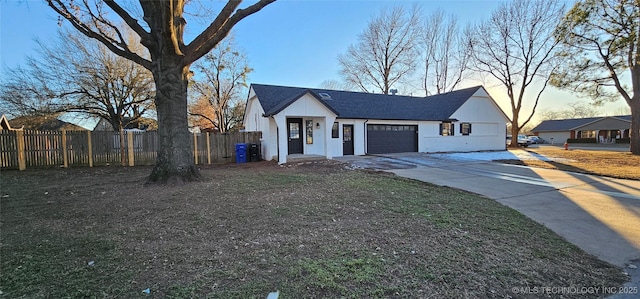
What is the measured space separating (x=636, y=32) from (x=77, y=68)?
34299mm

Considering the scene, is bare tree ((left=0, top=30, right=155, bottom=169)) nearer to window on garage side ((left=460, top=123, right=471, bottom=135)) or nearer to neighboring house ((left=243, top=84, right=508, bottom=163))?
neighboring house ((left=243, top=84, right=508, bottom=163))

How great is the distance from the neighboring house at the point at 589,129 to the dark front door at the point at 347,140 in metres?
45.1

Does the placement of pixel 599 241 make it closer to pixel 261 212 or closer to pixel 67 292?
pixel 261 212

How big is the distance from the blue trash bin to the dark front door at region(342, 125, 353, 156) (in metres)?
5.84

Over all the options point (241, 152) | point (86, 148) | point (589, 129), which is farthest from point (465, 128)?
point (589, 129)

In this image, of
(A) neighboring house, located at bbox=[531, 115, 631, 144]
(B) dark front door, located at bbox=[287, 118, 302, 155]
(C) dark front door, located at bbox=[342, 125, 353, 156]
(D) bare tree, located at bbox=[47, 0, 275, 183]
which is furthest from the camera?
(A) neighboring house, located at bbox=[531, 115, 631, 144]

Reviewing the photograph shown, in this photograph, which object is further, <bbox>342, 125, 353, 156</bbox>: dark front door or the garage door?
the garage door

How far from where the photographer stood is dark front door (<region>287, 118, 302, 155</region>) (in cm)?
1500

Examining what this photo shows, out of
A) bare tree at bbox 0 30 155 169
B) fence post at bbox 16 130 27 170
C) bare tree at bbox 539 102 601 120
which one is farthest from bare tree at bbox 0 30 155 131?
bare tree at bbox 539 102 601 120

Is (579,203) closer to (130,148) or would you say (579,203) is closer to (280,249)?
(280,249)

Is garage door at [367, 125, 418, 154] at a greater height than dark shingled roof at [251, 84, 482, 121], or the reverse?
dark shingled roof at [251, 84, 482, 121]

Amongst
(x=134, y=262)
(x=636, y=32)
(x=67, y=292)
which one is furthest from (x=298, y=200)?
(x=636, y=32)

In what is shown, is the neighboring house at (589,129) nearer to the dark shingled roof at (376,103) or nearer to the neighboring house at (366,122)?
the neighboring house at (366,122)

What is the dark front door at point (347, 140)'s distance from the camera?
16583mm
